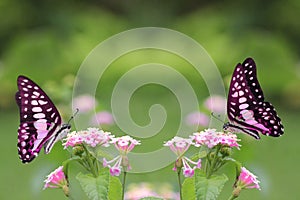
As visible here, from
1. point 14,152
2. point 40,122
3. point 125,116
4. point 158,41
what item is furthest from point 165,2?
point 40,122

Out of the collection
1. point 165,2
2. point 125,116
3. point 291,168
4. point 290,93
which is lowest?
point 291,168

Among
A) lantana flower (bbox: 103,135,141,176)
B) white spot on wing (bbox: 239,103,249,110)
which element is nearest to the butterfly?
white spot on wing (bbox: 239,103,249,110)

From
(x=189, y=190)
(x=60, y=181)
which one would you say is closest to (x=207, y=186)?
(x=189, y=190)

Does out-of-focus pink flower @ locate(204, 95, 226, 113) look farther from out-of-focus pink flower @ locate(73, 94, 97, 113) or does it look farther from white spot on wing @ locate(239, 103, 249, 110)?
white spot on wing @ locate(239, 103, 249, 110)

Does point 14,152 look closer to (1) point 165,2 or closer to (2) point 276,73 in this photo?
(2) point 276,73

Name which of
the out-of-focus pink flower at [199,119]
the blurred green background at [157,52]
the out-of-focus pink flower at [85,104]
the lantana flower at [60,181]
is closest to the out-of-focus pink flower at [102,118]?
the out-of-focus pink flower at [85,104]

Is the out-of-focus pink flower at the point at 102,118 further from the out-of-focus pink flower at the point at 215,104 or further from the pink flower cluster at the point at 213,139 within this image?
the pink flower cluster at the point at 213,139
